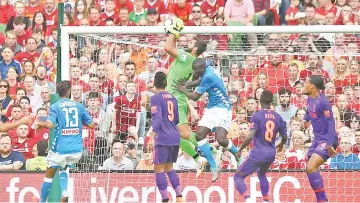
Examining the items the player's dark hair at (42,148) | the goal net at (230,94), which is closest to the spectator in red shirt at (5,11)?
the goal net at (230,94)

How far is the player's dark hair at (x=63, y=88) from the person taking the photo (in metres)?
18.2

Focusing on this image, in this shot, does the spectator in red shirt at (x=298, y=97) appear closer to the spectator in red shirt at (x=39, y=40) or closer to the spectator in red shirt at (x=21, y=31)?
the spectator in red shirt at (x=39, y=40)

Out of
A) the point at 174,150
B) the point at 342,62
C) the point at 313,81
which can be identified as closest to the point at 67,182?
the point at 174,150

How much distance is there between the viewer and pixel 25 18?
24906mm

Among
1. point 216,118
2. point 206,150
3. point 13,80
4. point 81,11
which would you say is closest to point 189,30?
point 216,118

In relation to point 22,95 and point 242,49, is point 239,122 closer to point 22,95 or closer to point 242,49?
point 242,49

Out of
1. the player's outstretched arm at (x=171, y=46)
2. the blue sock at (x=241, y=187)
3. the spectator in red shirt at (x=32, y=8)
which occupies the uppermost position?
the spectator in red shirt at (x=32, y=8)

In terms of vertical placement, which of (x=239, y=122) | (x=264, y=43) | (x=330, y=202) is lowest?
(x=330, y=202)

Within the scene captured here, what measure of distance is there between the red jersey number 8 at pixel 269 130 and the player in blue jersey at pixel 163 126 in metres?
1.28

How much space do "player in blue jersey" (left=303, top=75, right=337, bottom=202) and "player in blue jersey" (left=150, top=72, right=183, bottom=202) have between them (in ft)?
6.65

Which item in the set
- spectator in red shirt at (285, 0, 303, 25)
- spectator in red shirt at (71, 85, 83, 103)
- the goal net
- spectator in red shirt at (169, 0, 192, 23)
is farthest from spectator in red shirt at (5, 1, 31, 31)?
spectator in red shirt at (285, 0, 303, 25)

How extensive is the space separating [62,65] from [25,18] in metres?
6.19

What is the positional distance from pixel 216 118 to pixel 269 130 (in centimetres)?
100

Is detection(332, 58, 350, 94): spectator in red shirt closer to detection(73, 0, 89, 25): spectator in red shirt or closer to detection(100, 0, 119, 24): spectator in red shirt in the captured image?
detection(100, 0, 119, 24): spectator in red shirt
